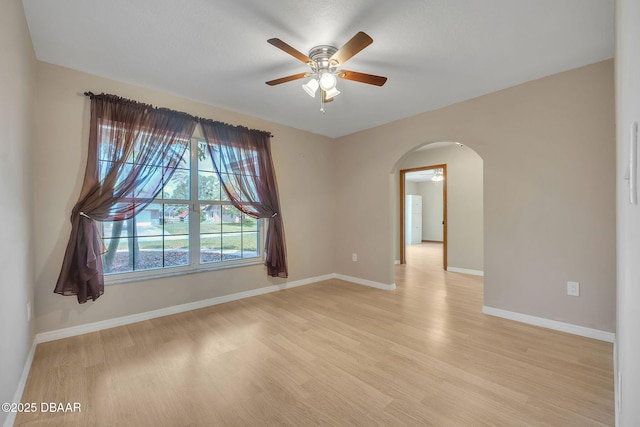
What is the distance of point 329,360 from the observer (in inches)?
85.4

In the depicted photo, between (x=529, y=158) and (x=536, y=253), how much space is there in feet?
3.29

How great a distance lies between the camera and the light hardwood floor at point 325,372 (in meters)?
1.59

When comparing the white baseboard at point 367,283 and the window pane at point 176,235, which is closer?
the window pane at point 176,235

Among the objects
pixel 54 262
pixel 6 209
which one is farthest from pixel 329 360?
pixel 54 262

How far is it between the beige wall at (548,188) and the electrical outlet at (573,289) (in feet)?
0.13

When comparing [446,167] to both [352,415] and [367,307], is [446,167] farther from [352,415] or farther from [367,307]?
[352,415]

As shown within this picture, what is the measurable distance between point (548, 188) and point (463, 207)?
2.73 m

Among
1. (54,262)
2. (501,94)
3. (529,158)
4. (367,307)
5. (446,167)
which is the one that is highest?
(501,94)

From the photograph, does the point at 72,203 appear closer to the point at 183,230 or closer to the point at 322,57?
the point at 183,230

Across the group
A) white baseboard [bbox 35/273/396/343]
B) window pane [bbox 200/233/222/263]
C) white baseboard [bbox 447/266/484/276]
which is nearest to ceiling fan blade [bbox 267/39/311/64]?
window pane [bbox 200/233/222/263]

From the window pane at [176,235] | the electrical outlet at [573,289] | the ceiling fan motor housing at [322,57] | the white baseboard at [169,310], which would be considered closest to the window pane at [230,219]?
the window pane at [176,235]

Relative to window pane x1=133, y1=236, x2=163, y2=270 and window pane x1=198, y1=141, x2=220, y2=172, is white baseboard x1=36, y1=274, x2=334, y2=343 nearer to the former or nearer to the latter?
window pane x1=133, y1=236, x2=163, y2=270

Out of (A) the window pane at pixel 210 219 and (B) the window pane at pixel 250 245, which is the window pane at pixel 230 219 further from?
(B) the window pane at pixel 250 245

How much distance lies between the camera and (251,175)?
372 cm
